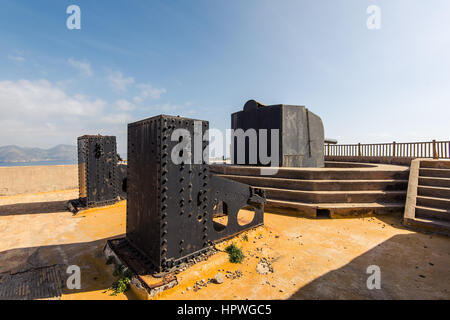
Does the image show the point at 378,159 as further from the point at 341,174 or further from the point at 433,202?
the point at 341,174

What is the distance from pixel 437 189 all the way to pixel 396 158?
9104 mm

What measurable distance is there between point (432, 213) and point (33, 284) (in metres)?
9.84

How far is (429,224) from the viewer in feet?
18.0

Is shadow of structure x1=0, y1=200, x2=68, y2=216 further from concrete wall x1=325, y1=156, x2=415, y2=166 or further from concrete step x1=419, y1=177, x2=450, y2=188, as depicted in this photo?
concrete wall x1=325, y1=156, x2=415, y2=166

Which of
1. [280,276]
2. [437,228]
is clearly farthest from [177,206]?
[437,228]

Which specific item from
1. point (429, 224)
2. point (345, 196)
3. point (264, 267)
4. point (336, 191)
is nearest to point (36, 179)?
point (264, 267)

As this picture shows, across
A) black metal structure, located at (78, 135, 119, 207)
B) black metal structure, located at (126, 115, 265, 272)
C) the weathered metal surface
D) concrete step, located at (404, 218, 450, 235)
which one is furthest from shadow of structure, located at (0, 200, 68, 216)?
concrete step, located at (404, 218, 450, 235)

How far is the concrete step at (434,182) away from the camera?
699 centimetres

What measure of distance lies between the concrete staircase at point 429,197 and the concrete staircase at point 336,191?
426 mm

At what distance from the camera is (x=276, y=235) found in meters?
5.22
